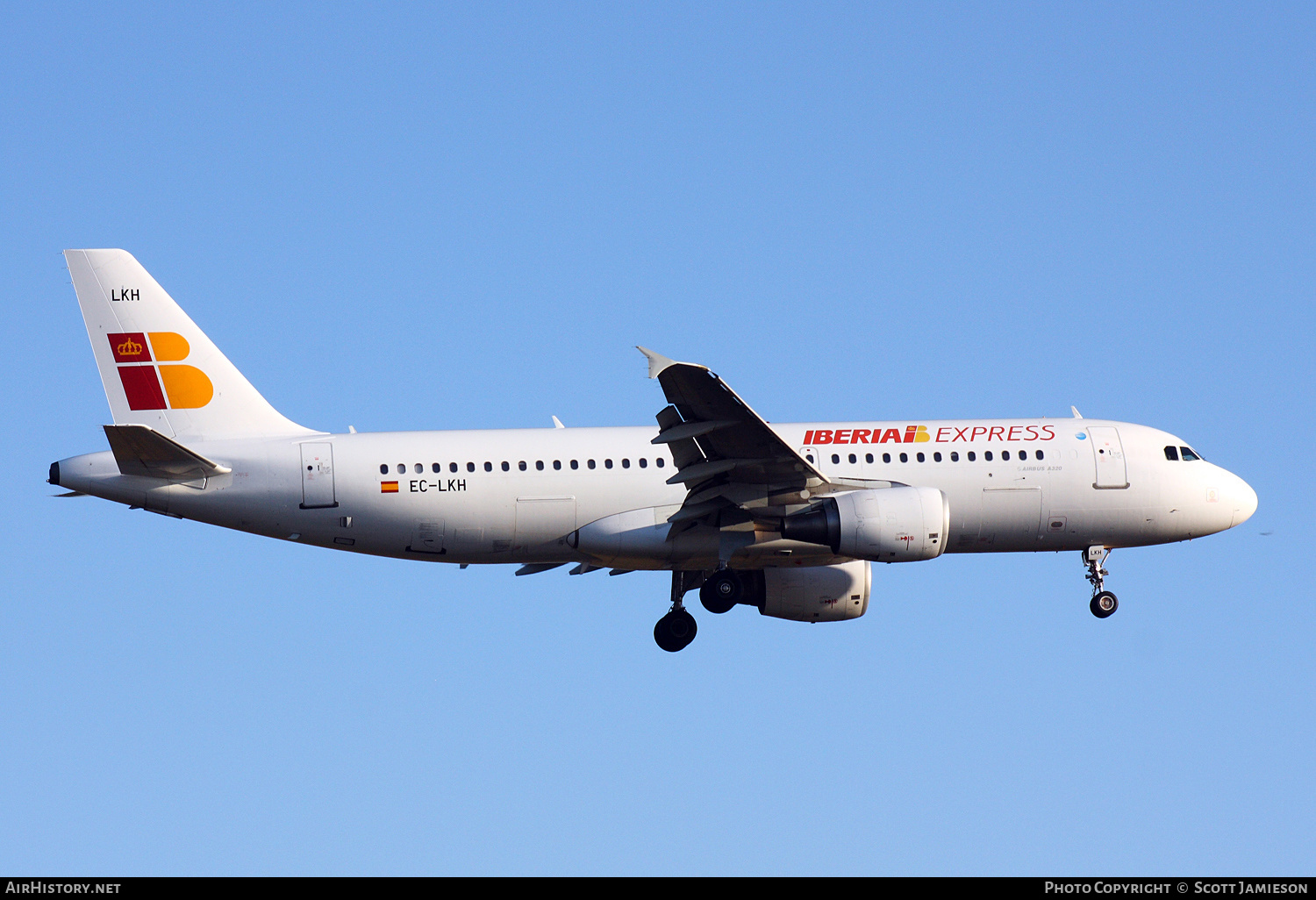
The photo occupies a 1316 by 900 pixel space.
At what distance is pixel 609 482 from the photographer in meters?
36.9

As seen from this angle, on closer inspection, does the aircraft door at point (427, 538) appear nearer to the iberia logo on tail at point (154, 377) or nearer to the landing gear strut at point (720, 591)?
the iberia logo on tail at point (154, 377)

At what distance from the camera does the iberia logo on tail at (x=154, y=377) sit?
37.7 m

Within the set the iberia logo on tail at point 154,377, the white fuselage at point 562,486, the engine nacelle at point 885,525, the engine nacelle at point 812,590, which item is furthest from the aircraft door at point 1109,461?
the iberia logo on tail at point 154,377

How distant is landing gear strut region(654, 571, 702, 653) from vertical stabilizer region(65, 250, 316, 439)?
10.6 meters

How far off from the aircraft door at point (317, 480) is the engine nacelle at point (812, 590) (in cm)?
1229

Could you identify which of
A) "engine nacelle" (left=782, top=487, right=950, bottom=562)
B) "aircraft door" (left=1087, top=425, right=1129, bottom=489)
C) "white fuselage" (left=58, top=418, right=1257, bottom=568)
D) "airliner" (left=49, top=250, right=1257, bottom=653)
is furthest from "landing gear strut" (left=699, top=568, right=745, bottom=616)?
"aircraft door" (left=1087, top=425, right=1129, bottom=489)

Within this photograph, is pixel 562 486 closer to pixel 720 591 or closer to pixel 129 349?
pixel 720 591

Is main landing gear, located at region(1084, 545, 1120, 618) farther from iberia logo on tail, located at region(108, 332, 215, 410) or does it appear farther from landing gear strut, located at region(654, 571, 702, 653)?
iberia logo on tail, located at region(108, 332, 215, 410)

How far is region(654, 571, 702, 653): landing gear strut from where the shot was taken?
39656mm

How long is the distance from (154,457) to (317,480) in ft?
12.4

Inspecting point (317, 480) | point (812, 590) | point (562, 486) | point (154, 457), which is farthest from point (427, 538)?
point (812, 590)

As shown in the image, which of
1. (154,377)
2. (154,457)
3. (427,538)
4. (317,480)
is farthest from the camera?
(154,377)
